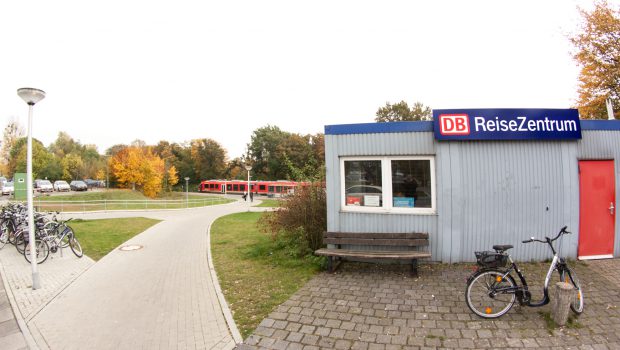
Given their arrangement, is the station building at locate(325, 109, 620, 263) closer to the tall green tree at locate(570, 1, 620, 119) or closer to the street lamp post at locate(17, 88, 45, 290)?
the street lamp post at locate(17, 88, 45, 290)

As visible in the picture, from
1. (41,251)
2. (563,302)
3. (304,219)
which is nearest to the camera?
(563,302)

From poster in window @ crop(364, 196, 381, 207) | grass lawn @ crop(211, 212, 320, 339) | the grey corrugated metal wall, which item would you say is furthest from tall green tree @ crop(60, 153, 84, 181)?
the grey corrugated metal wall

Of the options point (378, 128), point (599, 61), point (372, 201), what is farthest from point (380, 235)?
point (599, 61)

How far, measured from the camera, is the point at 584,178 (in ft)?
21.3

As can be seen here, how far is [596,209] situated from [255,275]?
7401 mm

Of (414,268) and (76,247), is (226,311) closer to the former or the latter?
(414,268)

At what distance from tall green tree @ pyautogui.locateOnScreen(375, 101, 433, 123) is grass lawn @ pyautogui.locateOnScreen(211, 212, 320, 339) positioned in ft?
127

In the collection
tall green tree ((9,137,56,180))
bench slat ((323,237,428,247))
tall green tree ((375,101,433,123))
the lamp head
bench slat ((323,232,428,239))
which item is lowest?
bench slat ((323,237,428,247))

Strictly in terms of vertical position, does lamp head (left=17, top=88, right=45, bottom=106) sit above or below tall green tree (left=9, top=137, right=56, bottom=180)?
below

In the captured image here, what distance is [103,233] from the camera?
39.6 ft

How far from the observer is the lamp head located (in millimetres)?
5816

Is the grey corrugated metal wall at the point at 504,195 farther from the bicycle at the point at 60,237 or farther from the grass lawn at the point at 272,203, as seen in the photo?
the bicycle at the point at 60,237

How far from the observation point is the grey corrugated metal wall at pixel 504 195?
643 cm

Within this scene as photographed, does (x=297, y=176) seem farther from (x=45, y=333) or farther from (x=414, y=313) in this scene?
(x=45, y=333)
